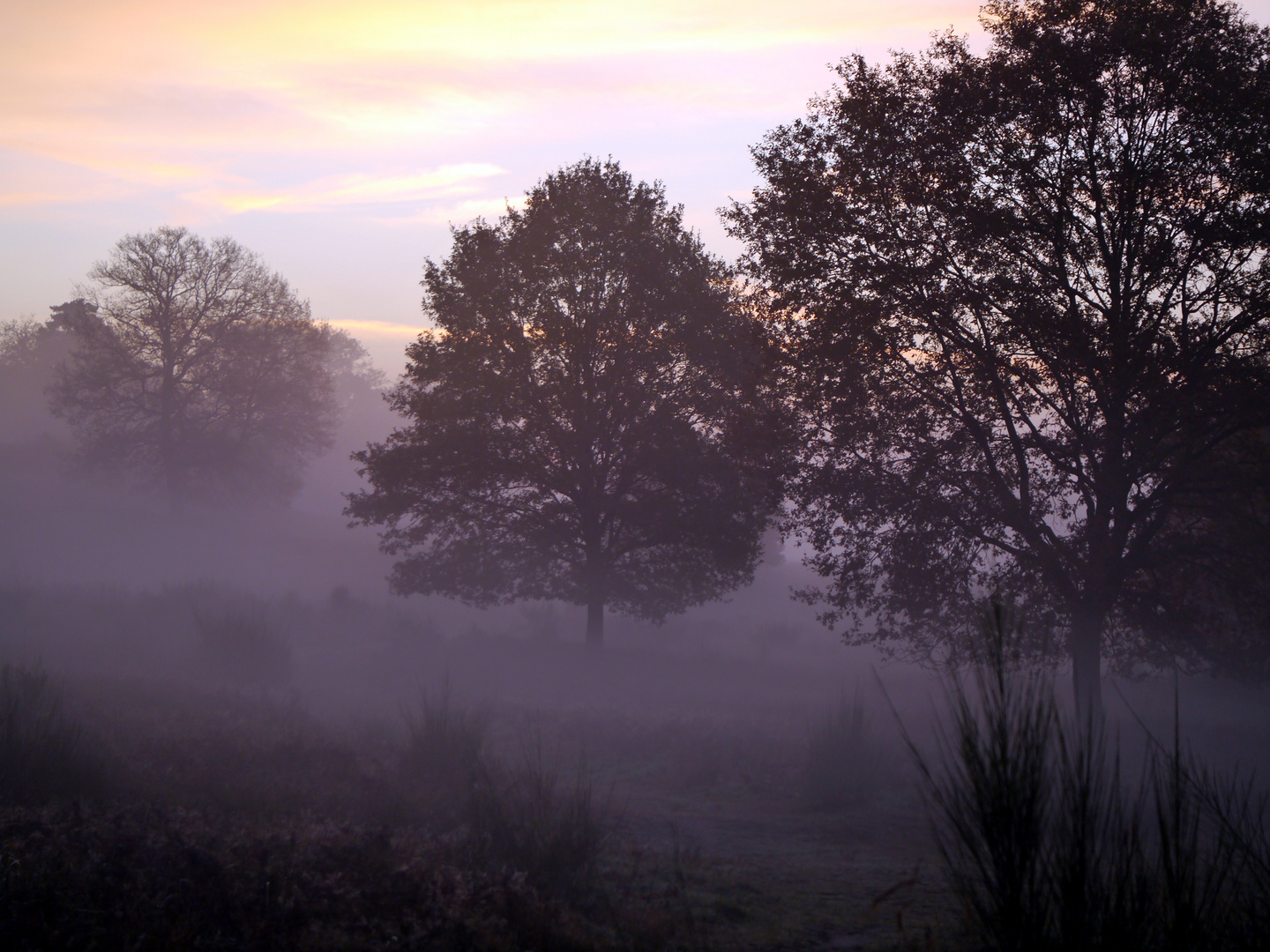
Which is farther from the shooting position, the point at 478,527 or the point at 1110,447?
the point at 478,527

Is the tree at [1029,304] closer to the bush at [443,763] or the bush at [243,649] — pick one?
the bush at [443,763]

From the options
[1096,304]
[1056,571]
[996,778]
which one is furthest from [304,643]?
[996,778]

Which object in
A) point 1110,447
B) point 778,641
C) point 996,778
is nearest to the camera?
point 996,778

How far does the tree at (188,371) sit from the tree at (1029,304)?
88.2 feet

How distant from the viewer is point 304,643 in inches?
816

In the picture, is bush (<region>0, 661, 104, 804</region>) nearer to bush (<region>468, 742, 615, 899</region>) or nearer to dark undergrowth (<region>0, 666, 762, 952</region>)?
dark undergrowth (<region>0, 666, 762, 952</region>)

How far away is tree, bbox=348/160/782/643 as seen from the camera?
17.4 meters

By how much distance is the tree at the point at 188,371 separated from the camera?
31062 millimetres

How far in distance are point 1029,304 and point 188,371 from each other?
3129 cm

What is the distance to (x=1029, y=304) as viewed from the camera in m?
10.4

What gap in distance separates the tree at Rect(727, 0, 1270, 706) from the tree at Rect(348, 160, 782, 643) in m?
5.46

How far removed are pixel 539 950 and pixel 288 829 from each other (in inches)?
99.1

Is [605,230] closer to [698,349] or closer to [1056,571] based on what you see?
[698,349]

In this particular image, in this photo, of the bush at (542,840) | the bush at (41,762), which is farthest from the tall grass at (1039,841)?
the bush at (41,762)
